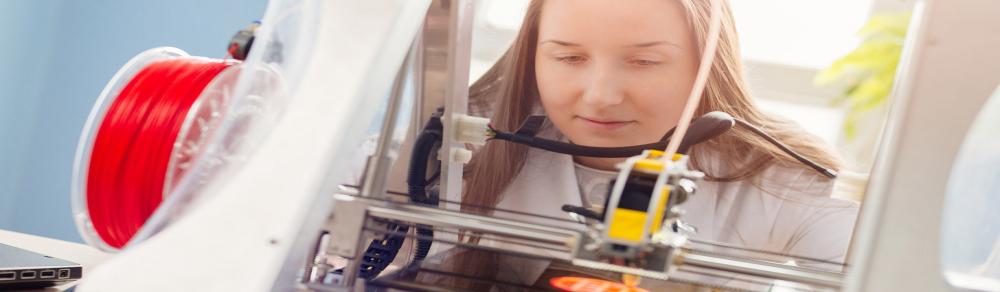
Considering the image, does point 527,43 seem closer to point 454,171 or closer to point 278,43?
point 454,171

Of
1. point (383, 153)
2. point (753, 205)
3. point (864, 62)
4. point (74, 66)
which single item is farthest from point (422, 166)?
point (74, 66)

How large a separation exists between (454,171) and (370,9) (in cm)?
58

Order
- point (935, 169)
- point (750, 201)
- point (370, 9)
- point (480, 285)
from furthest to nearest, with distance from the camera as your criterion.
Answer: point (750, 201) < point (480, 285) < point (370, 9) < point (935, 169)

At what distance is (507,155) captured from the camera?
1685 mm

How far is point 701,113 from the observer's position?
5.43 ft

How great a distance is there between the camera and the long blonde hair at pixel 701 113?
5.44 ft

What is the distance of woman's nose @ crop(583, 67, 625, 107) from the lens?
1.61 metres

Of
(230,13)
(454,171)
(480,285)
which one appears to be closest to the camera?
(480,285)

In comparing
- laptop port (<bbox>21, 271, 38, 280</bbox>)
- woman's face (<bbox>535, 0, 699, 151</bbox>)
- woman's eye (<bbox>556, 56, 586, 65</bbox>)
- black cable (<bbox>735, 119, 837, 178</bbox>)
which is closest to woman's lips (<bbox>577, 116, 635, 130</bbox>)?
woman's face (<bbox>535, 0, 699, 151</bbox>)

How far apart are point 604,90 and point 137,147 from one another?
860 millimetres

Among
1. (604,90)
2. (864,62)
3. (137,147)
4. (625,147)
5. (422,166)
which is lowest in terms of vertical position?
(137,147)

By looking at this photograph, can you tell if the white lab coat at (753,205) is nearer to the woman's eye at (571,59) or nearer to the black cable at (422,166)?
the woman's eye at (571,59)

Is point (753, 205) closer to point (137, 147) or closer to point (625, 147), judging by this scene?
point (625, 147)

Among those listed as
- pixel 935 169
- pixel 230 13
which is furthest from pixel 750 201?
pixel 230 13
